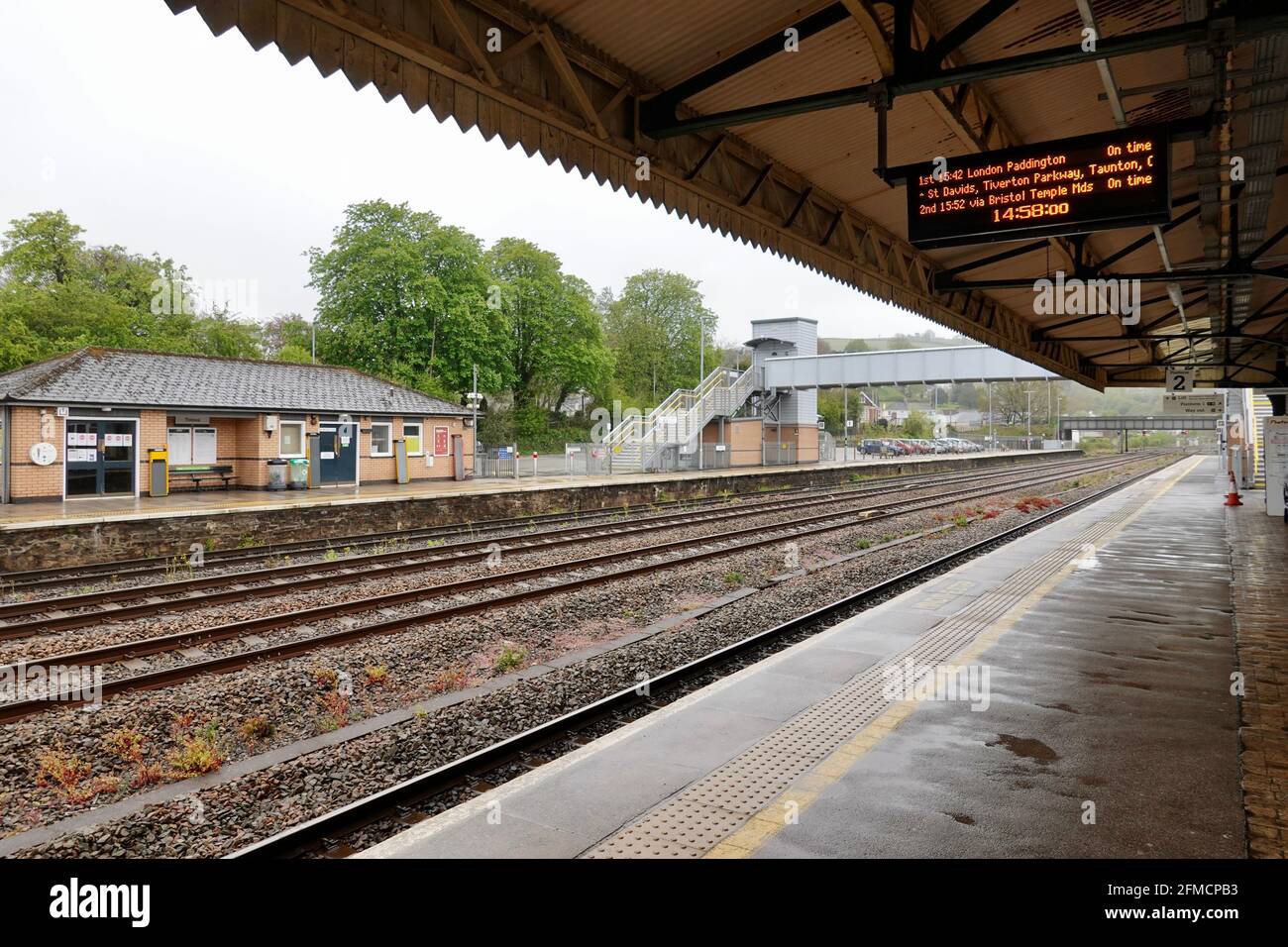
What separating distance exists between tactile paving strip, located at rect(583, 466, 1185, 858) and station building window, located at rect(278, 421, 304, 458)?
22.9 metres

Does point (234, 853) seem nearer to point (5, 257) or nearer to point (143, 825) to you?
point (143, 825)

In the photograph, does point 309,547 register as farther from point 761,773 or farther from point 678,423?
point 678,423

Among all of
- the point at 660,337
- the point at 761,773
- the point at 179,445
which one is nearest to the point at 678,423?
the point at 179,445

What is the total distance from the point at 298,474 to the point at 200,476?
2738 mm

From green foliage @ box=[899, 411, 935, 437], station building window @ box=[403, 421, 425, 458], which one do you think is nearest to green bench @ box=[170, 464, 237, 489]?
station building window @ box=[403, 421, 425, 458]

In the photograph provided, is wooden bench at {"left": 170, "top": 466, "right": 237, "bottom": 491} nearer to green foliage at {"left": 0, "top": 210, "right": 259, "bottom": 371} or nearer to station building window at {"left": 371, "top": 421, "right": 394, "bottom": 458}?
station building window at {"left": 371, "top": 421, "right": 394, "bottom": 458}

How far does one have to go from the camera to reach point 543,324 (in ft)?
172

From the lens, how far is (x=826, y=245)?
10.0 m

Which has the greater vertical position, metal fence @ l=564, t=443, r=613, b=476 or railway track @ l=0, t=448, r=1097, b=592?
metal fence @ l=564, t=443, r=613, b=476

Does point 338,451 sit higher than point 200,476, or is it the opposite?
point 338,451

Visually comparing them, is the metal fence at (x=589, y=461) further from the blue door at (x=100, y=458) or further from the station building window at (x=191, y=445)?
the blue door at (x=100, y=458)

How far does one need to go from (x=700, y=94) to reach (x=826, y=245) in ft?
11.3

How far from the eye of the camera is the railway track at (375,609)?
25.3 feet

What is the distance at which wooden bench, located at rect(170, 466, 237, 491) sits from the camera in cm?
2372
